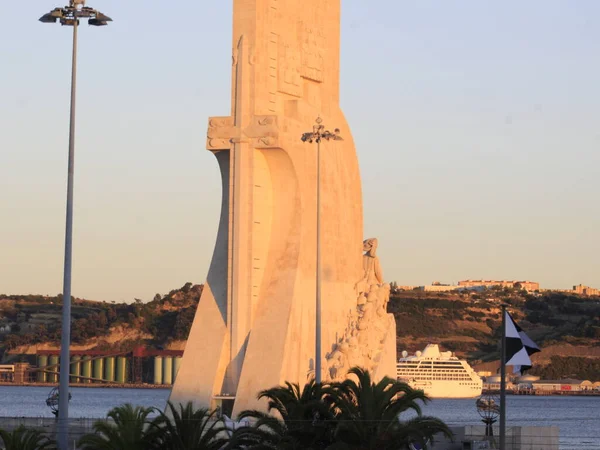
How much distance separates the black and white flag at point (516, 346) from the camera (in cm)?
2377

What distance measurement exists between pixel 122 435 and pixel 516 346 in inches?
251

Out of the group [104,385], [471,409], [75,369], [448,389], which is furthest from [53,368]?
[471,409]

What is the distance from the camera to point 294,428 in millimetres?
23922

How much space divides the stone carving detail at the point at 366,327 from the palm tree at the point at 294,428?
10.1m

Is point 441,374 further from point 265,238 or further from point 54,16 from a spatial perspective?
point 54,16

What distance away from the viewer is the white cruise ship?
4021 inches

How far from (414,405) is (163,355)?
9636 centimetres

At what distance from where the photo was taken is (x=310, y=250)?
35.2 m

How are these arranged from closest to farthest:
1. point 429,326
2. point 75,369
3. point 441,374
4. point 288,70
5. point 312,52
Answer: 1. point 288,70
2. point 312,52
3. point 441,374
4. point 75,369
5. point 429,326

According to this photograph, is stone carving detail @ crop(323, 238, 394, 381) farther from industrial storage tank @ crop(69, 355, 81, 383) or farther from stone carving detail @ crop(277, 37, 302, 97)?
industrial storage tank @ crop(69, 355, 81, 383)

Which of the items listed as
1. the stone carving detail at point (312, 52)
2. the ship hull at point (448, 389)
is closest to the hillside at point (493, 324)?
the ship hull at point (448, 389)

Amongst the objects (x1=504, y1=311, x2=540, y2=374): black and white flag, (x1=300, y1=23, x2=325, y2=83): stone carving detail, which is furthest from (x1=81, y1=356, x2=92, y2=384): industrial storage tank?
(x1=504, y1=311, x2=540, y2=374): black and white flag

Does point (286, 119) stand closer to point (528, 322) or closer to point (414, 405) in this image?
point (414, 405)

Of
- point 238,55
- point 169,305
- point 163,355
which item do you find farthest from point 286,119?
point 169,305
